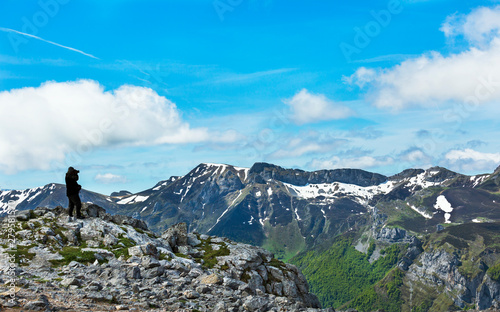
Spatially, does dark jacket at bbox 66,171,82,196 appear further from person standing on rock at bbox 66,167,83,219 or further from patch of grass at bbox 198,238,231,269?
patch of grass at bbox 198,238,231,269

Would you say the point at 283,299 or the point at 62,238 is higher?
the point at 62,238

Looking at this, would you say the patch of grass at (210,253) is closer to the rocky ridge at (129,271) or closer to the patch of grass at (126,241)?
the rocky ridge at (129,271)

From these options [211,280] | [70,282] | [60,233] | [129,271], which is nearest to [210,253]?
[60,233]

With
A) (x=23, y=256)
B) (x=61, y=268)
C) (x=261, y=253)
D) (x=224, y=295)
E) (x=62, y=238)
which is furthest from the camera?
Result: (x=261, y=253)

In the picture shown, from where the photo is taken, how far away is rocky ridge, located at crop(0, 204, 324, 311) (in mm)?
24641

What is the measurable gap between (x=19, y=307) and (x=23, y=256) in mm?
20575

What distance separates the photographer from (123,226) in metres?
55.8

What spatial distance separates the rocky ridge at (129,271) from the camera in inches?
970

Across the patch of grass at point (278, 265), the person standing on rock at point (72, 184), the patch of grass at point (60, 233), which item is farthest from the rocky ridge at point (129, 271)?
the person standing on rock at point (72, 184)

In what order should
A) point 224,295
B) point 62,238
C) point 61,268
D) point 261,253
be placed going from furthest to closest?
point 261,253 < point 62,238 < point 61,268 < point 224,295

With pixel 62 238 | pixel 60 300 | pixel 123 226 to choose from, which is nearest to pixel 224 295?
pixel 60 300

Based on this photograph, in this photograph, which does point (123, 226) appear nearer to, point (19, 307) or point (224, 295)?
point (224, 295)

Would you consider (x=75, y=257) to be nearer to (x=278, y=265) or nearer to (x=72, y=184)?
(x=72, y=184)

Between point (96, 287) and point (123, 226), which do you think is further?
point (123, 226)
